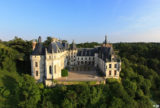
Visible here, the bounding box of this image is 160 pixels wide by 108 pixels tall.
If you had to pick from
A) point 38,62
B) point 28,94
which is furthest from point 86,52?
point 28,94

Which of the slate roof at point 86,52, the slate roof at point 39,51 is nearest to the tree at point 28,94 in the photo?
the slate roof at point 39,51

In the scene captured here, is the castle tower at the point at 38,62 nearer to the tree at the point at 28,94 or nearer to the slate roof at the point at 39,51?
the slate roof at the point at 39,51

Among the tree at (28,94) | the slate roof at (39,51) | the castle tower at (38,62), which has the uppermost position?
the slate roof at (39,51)

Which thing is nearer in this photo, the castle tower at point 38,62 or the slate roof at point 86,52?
the castle tower at point 38,62

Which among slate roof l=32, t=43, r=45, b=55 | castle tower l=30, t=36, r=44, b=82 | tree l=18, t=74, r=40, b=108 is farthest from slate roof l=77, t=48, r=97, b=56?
tree l=18, t=74, r=40, b=108

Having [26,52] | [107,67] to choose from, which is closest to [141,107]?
[107,67]

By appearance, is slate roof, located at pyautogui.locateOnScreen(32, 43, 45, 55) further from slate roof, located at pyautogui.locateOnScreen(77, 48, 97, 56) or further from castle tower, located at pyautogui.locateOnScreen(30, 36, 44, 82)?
slate roof, located at pyautogui.locateOnScreen(77, 48, 97, 56)

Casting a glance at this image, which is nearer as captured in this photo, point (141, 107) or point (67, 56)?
point (141, 107)

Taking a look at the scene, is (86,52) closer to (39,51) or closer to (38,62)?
(39,51)

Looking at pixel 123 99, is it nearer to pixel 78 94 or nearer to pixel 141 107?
pixel 141 107

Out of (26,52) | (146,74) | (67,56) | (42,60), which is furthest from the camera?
(67,56)

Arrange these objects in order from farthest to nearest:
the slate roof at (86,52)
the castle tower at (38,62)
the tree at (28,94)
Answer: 1. the slate roof at (86,52)
2. the castle tower at (38,62)
3. the tree at (28,94)
